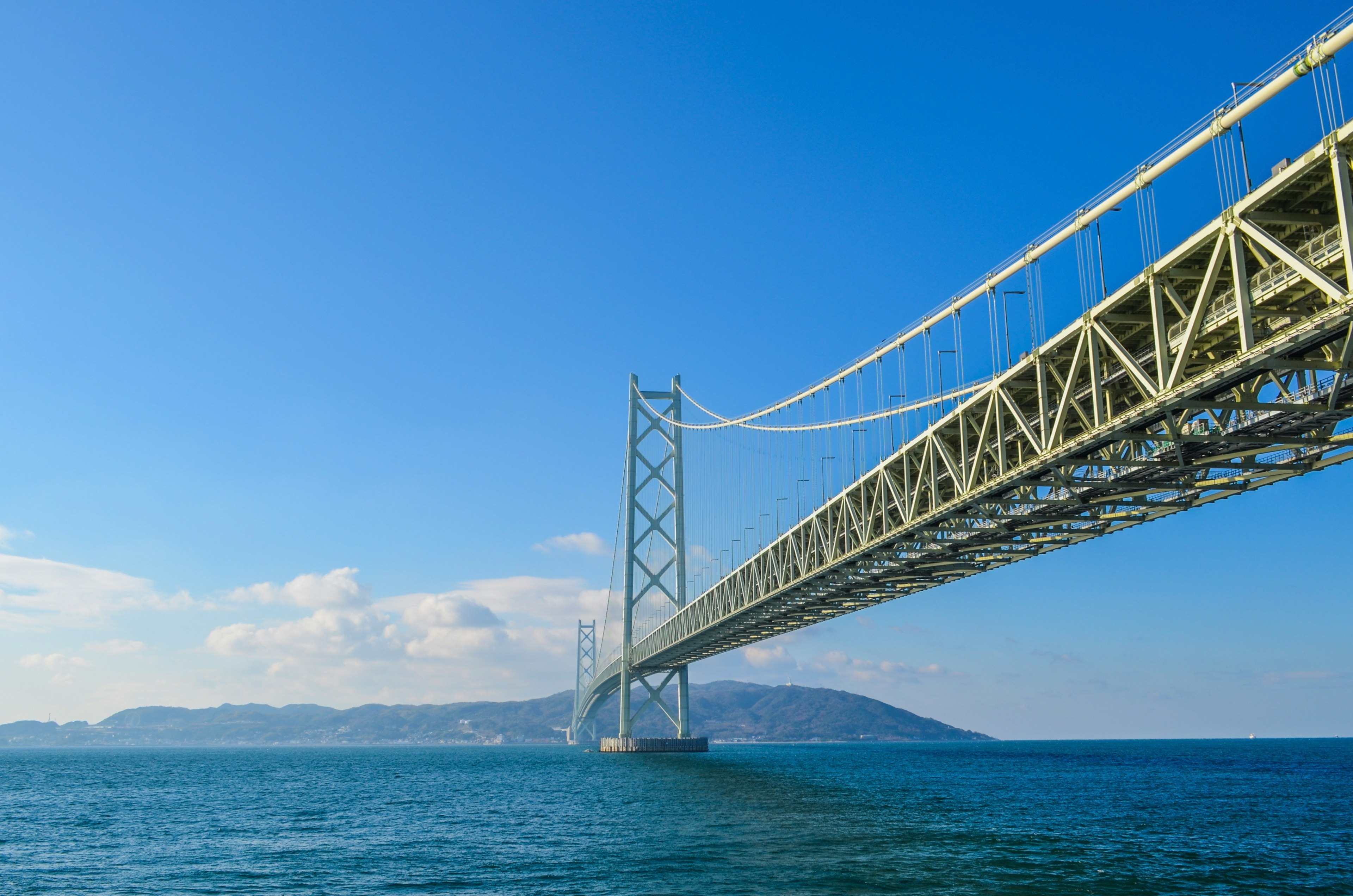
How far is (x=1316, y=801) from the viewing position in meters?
44.2

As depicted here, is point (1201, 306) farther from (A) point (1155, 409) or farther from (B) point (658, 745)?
(B) point (658, 745)

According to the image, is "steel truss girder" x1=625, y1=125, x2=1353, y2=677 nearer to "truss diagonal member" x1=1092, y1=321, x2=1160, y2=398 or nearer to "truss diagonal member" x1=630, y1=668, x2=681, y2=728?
"truss diagonal member" x1=1092, y1=321, x2=1160, y2=398

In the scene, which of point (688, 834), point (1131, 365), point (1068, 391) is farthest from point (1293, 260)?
point (688, 834)

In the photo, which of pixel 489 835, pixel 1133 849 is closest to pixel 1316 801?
pixel 1133 849

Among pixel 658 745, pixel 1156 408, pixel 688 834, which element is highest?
pixel 1156 408

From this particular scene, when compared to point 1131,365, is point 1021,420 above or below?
above

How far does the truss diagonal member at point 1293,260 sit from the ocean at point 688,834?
452 inches

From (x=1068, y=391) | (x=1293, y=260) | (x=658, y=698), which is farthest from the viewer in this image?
(x=658, y=698)

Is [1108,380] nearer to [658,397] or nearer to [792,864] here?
[792,864]

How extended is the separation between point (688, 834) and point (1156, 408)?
678 inches

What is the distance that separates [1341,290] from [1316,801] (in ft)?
134

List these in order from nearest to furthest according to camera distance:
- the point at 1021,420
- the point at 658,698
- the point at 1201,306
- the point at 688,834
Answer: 1. the point at 1201,306
2. the point at 1021,420
3. the point at 688,834
4. the point at 658,698

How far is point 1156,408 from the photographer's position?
53.0 ft

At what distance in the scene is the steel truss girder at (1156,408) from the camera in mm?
14008
